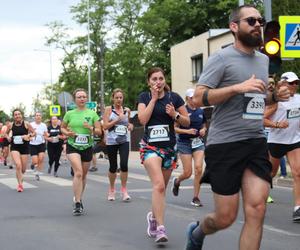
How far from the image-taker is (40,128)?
17.3 metres

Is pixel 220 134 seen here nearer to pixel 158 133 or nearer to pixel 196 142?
pixel 158 133

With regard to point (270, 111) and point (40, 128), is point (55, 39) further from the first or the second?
point (270, 111)

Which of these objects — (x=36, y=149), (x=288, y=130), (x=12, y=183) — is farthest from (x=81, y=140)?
(x=36, y=149)

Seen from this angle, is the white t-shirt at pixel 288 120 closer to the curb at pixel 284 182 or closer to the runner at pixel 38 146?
the curb at pixel 284 182

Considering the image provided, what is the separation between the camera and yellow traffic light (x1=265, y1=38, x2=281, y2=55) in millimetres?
11938

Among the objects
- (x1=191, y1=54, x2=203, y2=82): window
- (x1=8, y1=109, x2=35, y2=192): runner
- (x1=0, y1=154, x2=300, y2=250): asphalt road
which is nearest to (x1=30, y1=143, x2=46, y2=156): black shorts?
(x1=8, y1=109, x2=35, y2=192): runner

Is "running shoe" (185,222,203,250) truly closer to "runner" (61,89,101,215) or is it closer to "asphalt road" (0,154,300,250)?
"asphalt road" (0,154,300,250)

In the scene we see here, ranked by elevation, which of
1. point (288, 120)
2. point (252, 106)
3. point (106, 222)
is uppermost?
point (252, 106)

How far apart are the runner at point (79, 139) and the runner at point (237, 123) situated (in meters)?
4.57

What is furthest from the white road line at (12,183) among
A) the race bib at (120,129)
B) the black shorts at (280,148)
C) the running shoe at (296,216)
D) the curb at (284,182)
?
the running shoe at (296,216)

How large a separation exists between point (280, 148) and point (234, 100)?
3974 millimetres

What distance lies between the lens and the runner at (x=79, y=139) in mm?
9133

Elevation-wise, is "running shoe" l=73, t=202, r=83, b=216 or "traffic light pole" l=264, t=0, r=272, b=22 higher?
"traffic light pole" l=264, t=0, r=272, b=22

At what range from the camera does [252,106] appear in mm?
4719
